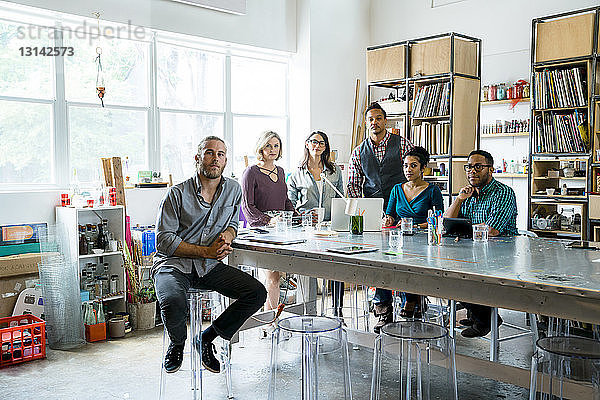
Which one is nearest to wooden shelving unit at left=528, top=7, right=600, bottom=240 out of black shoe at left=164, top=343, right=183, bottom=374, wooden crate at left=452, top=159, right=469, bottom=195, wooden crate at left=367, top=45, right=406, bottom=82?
wooden crate at left=452, top=159, right=469, bottom=195

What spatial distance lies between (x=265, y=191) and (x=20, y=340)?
6.48ft

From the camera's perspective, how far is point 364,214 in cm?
383

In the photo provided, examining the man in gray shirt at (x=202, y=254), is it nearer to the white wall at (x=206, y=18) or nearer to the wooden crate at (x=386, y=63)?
the white wall at (x=206, y=18)

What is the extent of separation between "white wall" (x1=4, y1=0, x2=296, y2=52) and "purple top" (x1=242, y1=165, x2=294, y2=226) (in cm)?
214

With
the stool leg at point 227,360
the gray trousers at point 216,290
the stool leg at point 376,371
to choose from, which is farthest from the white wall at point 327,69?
the stool leg at point 376,371

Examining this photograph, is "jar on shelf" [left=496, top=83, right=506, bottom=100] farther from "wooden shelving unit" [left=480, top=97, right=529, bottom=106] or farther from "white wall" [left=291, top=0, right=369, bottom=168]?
"white wall" [left=291, top=0, right=369, bottom=168]

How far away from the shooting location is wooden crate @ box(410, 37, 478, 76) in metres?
6.12

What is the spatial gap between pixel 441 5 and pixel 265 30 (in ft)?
7.19

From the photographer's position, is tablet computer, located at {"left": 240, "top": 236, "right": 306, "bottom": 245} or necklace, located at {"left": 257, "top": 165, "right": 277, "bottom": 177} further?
necklace, located at {"left": 257, "top": 165, "right": 277, "bottom": 177}

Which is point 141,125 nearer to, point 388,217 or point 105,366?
point 105,366

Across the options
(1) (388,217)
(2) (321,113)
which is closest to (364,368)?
(1) (388,217)

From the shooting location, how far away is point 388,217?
3973 mm

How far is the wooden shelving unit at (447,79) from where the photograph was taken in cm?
610

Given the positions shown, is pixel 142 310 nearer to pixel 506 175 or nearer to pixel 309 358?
pixel 309 358
